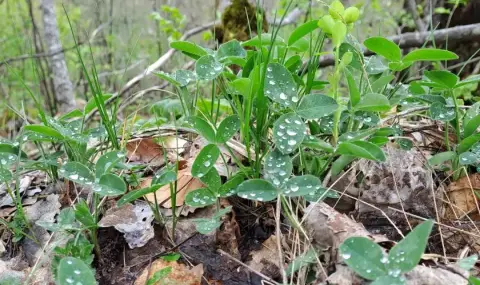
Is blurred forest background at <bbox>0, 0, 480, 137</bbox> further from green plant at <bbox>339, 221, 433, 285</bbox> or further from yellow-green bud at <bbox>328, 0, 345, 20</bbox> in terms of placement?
green plant at <bbox>339, 221, 433, 285</bbox>

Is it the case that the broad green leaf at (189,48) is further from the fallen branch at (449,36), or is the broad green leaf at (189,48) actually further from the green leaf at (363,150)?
the fallen branch at (449,36)

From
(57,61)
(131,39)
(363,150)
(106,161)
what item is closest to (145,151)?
(106,161)

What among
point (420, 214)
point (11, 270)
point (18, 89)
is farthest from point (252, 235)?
point (18, 89)

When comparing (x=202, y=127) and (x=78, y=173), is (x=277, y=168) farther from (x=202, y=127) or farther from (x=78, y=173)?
(x=78, y=173)

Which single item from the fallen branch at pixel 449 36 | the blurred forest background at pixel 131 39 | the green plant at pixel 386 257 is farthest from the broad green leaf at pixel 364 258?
the fallen branch at pixel 449 36

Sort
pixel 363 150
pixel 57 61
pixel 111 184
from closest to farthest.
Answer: pixel 363 150 → pixel 111 184 → pixel 57 61
